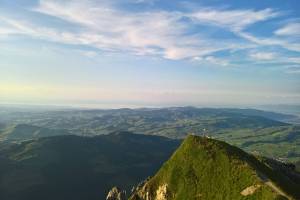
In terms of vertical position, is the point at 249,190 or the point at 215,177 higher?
the point at 215,177

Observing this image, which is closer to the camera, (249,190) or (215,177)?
(249,190)

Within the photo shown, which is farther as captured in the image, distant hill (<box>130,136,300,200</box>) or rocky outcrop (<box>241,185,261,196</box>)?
distant hill (<box>130,136,300,200</box>)

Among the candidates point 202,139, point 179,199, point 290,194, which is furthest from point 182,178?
point 290,194

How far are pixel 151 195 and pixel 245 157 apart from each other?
24653mm

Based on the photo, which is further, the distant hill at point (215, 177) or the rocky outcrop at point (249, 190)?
the distant hill at point (215, 177)

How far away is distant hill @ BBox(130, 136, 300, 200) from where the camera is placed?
74.3m

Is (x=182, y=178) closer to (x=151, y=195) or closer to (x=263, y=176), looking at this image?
(x=151, y=195)

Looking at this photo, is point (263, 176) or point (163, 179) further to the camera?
point (163, 179)

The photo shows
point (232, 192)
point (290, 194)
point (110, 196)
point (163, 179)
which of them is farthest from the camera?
point (110, 196)

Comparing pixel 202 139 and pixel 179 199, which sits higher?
pixel 202 139

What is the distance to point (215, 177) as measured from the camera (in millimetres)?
83375

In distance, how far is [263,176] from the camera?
78.0m

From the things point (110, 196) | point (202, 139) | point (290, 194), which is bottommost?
point (110, 196)

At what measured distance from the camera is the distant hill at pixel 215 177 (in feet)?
244
